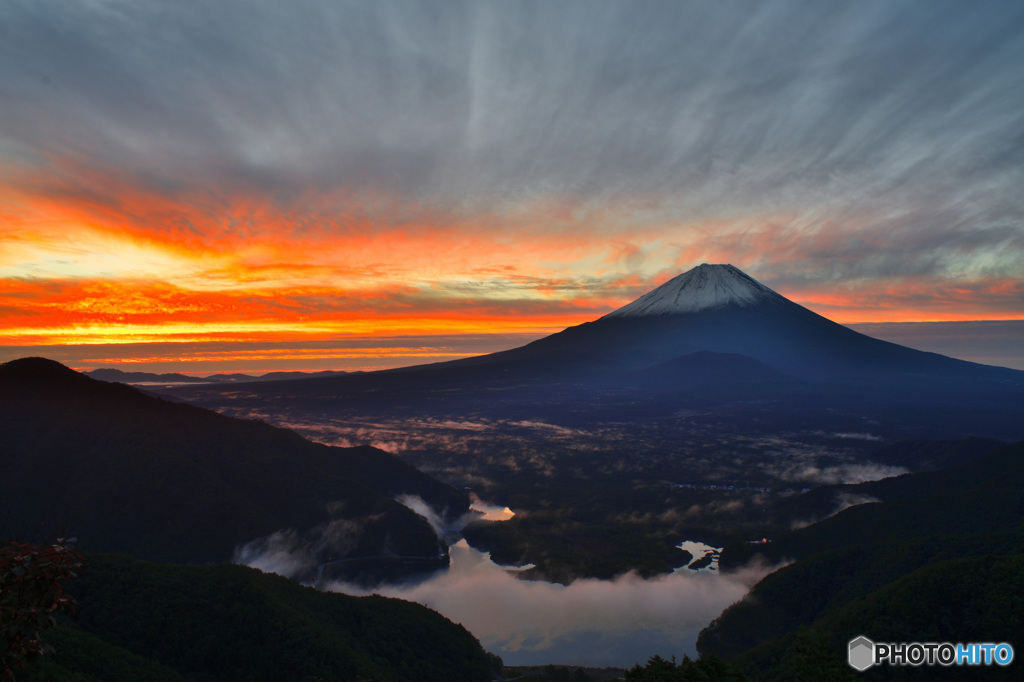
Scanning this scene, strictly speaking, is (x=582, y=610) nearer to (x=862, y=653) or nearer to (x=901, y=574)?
(x=901, y=574)

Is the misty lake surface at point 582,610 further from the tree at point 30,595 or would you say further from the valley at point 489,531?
the tree at point 30,595

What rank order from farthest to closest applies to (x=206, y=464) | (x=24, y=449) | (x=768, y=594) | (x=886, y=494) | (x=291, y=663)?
(x=886, y=494) → (x=206, y=464) → (x=24, y=449) → (x=768, y=594) → (x=291, y=663)

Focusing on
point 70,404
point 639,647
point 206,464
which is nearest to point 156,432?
point 206,464

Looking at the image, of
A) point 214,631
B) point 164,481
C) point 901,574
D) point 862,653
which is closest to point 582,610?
point 901,574

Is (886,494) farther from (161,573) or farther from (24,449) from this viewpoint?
(24,449)

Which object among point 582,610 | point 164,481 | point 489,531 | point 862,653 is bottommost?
point 582,610

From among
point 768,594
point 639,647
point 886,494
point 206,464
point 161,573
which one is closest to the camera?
point 161,573
